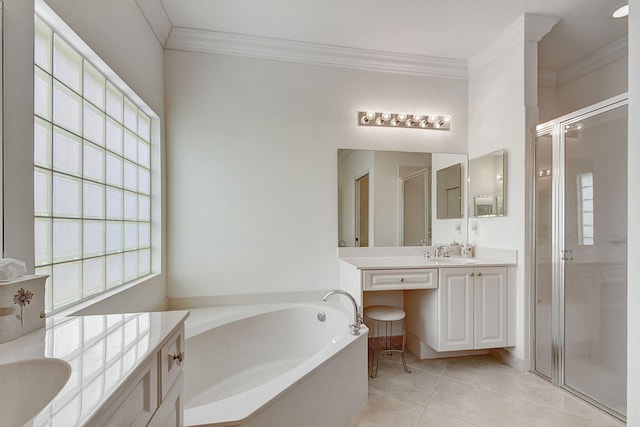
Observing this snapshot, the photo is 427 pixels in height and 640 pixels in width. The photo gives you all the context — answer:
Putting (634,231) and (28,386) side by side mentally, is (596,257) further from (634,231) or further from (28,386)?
(28,386)

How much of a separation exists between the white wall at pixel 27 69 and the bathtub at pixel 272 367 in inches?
23.7

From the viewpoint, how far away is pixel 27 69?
109 centimetres

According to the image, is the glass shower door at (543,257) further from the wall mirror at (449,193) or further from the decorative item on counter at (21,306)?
the decorative item on counter at (21,306)

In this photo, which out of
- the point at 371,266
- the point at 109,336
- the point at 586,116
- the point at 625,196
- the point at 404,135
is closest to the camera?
the point at 109,336

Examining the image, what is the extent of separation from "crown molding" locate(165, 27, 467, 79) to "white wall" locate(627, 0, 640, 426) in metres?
1.49

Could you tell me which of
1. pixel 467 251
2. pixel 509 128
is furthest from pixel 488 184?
pixel 467 251

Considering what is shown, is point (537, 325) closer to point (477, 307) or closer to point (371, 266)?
point (477, 307)

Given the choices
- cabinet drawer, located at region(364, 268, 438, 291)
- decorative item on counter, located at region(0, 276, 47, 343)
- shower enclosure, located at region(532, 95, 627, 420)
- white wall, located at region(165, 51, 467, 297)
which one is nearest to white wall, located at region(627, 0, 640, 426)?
shower enclosure, located at region(532, 95, 627, 420)

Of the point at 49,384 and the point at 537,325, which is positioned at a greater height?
the point at 49,384

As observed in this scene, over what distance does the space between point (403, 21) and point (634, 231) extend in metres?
1.99

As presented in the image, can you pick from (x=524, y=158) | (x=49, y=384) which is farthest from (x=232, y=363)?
(x=524, y=158)

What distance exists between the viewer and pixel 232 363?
2154mm

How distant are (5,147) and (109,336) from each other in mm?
701

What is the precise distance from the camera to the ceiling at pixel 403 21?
2209 mm
